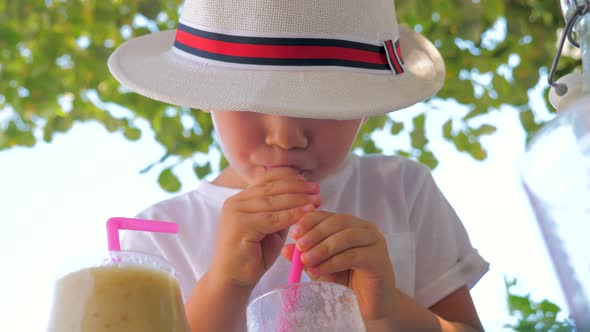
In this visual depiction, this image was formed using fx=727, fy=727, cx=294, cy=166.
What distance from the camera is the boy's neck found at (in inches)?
63.8

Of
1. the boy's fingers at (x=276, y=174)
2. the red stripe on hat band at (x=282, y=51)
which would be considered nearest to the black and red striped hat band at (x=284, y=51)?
the red stripe on hat band at (x=282, y=51)

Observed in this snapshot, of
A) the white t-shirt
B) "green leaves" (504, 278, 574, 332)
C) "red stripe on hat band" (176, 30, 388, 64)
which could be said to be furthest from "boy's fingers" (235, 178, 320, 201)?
"green leaves" (504, 278, 574, 332)

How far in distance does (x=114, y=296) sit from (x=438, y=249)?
91 cm

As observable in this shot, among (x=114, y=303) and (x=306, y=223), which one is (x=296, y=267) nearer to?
(x=306, y=223)

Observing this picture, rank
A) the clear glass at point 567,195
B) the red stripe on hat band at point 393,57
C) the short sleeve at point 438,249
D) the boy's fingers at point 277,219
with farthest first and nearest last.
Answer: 1. the short sleeve at point 438,249
2. the red stripe on hat band at point 393,57
3. the boy's fingers at point 277,219
4. the clear glass at point 567,195

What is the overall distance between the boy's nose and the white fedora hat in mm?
56

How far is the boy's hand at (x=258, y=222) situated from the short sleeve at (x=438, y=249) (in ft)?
1.57

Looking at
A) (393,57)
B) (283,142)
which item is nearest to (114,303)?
(283,142)

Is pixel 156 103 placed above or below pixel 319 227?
below

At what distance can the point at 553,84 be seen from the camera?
0.70 meters

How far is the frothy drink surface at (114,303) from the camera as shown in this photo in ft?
2.62

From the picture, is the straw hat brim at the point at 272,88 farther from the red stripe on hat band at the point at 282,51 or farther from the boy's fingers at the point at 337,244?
the boy's fingers at the point at 337,244

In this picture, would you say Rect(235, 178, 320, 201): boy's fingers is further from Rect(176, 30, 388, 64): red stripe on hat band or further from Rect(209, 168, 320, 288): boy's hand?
Rect(176, 30, 388, 64): red stripe on hat band

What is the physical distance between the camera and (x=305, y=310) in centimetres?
80
